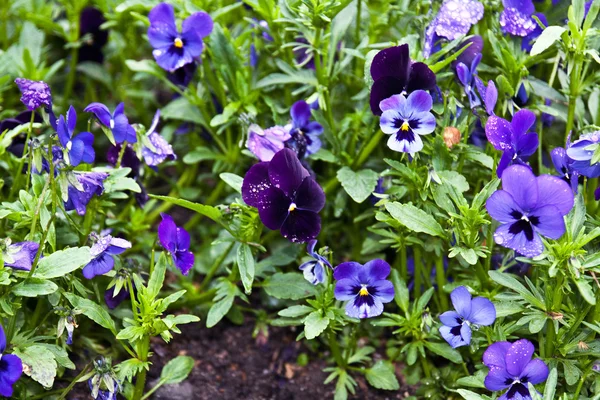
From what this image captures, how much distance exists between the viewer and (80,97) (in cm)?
391

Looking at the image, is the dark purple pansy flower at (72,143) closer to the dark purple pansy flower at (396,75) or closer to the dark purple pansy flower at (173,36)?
the dark purple pansy flower at (173,36)

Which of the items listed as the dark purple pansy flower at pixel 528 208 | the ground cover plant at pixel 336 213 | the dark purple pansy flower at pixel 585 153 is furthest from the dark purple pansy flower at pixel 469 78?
the dark purple pansy flower at pixel 528 208

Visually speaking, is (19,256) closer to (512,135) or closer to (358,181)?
(358,181)

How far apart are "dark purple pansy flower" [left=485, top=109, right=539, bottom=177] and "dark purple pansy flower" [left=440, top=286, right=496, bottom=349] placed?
0.39m

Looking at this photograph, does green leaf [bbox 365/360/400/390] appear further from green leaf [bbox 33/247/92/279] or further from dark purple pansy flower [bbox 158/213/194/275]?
green leaf [bbox 33/247/92/279]

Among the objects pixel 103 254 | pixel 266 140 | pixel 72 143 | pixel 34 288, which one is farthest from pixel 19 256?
pixel 266 140

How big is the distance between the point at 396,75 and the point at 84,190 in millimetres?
1046

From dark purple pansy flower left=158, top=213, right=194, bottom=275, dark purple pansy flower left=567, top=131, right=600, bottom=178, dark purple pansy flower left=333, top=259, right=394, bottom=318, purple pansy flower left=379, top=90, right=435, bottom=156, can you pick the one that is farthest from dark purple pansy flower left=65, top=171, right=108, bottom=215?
dark purple pansy flower left=567, top=131, right=600, bottom=178

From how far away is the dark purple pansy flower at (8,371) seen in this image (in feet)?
6.40

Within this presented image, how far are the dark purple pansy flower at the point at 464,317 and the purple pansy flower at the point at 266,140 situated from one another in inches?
30.8

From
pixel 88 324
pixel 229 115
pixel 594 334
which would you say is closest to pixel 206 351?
pixel 88 324

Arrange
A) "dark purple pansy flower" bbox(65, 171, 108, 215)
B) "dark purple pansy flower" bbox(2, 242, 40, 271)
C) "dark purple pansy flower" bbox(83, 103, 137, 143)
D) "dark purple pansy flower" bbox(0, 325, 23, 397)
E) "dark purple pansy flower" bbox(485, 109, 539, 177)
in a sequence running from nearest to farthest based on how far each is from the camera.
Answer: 1. "dark purple pansy flower" bbox(0, 325, 23, 397)
2. "dark purple pansy flower" bbox(2, 242, 40, 271)
3. "dark purple pansy flower" bbox(485, 109, 539, 177)
4. "dark purple pansy flower" bbox(65, 171, 108, 215)
5. "dark purple pansy flower" bbox(83, 103, 137, 143)

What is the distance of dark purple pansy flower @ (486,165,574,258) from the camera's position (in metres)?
1.95

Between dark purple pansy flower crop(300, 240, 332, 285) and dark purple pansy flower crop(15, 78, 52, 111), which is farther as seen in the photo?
dark purple pansy flower crop(300, 240, 332, 285)
